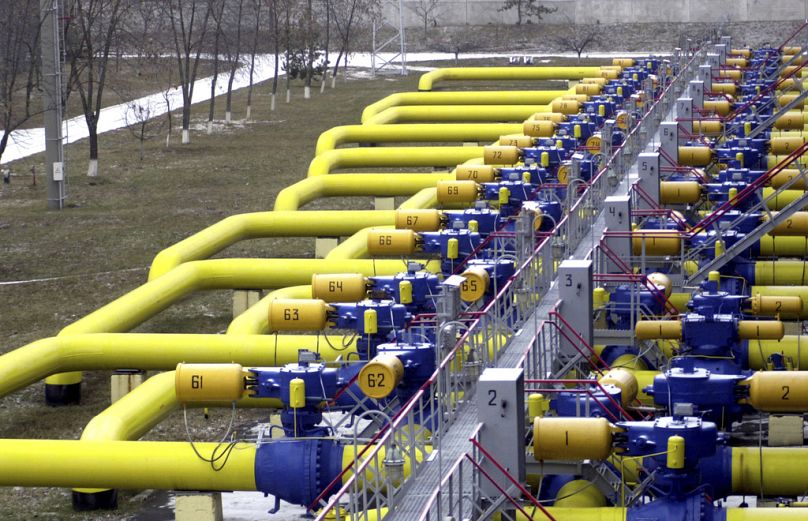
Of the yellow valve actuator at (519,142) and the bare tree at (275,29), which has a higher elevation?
the bare tree at (275,29)

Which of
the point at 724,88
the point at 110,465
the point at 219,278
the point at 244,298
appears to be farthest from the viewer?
the point at 724,88

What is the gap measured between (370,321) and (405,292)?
1329 mm

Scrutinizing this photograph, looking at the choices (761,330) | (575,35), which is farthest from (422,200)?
(575,35)

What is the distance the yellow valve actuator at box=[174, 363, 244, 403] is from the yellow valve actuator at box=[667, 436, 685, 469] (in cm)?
606

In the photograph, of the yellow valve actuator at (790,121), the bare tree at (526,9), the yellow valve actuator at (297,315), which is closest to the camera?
the yellow valve actuator at (297,315)

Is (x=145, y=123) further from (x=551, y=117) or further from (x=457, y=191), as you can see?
(x=457, y=191)

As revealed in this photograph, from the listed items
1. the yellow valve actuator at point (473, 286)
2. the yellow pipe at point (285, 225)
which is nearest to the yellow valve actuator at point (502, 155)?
the yellow pipe at point (285, 225)

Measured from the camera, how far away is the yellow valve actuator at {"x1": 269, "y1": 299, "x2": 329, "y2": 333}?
24.0 metres

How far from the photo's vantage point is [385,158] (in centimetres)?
5038

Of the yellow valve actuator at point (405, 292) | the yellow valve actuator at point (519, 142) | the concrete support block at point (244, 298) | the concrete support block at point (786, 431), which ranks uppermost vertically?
the yellow valve actuator at point (519, 142)

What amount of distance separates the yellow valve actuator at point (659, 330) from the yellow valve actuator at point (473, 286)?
8.28ft

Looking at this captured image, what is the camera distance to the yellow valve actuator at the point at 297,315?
24047 millimetres

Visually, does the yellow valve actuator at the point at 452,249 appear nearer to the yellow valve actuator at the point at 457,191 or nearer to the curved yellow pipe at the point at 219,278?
the curved yellow pipe at the point at 219,278

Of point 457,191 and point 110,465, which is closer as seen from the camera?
point 110,465
